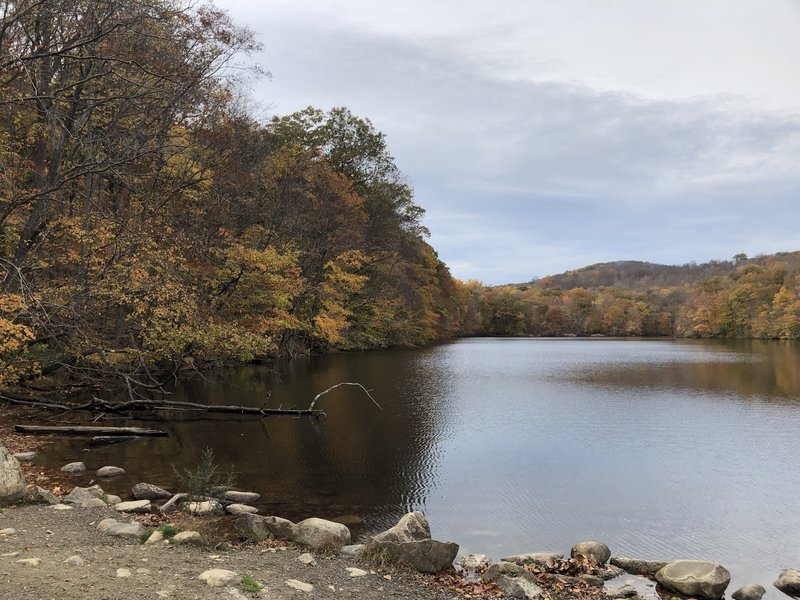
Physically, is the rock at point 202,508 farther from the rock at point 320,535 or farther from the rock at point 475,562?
the rock at point 475,562

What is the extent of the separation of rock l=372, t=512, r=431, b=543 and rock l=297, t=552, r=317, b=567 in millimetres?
1001

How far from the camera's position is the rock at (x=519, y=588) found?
6.41m

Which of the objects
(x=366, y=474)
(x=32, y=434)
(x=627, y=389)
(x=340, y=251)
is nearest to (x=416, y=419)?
(x=366, y=474)

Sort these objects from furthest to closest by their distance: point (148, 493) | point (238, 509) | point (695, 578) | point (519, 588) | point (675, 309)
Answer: point (675, 309)
point (148, 493)
point (238, 509)
point (695, 578)
point (519, 588)

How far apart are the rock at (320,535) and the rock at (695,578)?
13.5ft

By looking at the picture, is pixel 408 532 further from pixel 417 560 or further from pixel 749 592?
pixel 749 592

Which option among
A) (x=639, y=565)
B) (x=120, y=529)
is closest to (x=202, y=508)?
(x=120, y=529)

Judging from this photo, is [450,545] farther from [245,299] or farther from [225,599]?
[245,299]

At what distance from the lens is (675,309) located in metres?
111

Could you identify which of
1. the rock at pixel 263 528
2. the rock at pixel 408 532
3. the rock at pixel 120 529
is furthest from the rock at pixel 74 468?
the rock at pixel 408 532

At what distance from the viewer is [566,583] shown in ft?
23.1

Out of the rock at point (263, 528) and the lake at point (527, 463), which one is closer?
the rock at point (263, 528)

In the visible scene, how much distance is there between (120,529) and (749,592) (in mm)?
7642

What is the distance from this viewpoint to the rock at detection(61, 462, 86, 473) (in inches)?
416
